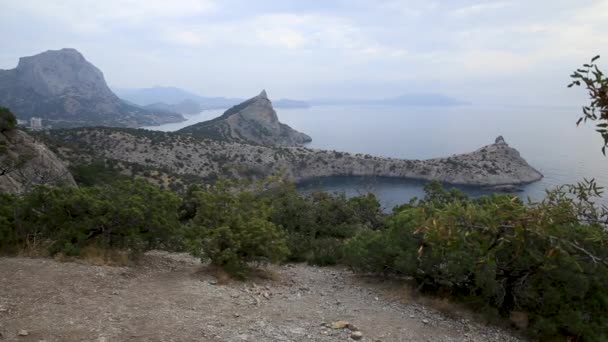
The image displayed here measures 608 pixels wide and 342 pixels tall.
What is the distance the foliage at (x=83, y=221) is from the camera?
11.0 meters

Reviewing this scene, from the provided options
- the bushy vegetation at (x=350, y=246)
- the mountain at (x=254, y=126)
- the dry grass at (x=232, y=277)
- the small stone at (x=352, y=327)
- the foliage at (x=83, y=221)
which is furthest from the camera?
the mountain at (x=254, y=126)

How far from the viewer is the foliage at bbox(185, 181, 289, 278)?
10.8 metres

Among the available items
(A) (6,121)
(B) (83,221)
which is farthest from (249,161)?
(B) (83,221)

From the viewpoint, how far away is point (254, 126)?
449 feet

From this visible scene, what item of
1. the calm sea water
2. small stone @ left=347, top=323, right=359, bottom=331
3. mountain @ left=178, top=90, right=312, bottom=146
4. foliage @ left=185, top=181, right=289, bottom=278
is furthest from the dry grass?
mountain @ left=178, top=90, right=312, bottom=146

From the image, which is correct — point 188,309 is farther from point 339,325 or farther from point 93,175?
point 93,175

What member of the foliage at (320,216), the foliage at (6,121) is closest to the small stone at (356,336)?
the foliage at (320,216)

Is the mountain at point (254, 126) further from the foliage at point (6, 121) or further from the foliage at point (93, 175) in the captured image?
the foliage at point (6, 121)

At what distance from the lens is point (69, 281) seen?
28.6 ft

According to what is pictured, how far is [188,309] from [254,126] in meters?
131

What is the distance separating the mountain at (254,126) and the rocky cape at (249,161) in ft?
101

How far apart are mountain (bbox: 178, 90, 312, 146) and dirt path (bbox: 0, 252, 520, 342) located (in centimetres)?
10289

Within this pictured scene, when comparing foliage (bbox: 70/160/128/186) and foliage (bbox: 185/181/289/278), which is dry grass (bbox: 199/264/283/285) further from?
foliage (bbox: 70/160/128/186)

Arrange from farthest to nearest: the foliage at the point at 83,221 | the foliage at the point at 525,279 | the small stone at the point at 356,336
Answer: the foliage at the point at 83,221 → the foliage at the point at 525,279 → the small stone at the point at 356,336
